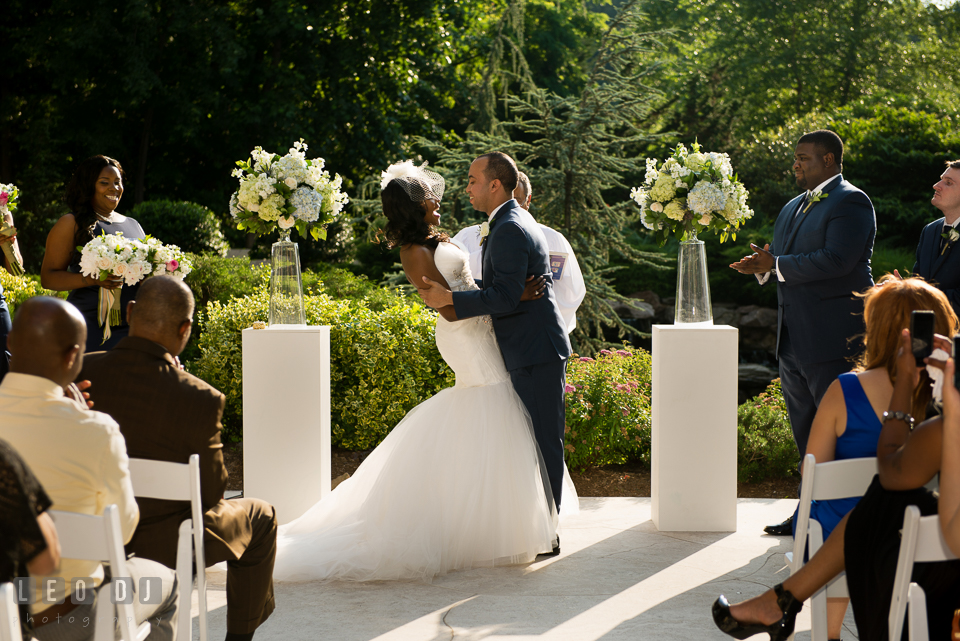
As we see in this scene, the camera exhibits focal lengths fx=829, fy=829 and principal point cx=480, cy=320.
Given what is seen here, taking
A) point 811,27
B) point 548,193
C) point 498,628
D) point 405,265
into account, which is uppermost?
point 811,27

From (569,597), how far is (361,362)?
315 centimetres

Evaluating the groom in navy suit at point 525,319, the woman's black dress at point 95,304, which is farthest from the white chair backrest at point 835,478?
the woman's black dress at point 95,304

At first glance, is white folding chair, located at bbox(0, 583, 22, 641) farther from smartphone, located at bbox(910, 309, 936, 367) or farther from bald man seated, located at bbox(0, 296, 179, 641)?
smartphone, located at bbox(910, 309, 936, 367)

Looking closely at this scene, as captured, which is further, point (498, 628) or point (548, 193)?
point (548, 193)

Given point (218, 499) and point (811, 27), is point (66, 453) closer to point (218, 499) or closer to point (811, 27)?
point (218, 499)

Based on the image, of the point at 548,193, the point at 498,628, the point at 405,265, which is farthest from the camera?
the point at 548,193

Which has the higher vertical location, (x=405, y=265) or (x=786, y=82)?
(x=786, y=82)

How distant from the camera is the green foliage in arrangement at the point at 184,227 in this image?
38.1 ft

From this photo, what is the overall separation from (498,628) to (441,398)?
1287 mm

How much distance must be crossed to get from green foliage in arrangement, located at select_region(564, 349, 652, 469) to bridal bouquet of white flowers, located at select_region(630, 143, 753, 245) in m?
1.81

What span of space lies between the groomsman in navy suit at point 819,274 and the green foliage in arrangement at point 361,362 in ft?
9.41

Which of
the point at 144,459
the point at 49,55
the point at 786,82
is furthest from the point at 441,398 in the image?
the point at 786,82

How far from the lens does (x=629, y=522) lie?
16.2 feet

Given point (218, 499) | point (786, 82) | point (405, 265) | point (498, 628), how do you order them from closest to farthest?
point (218, 499) → point (498, 628) → point (405, 265) → point (786, 82)
